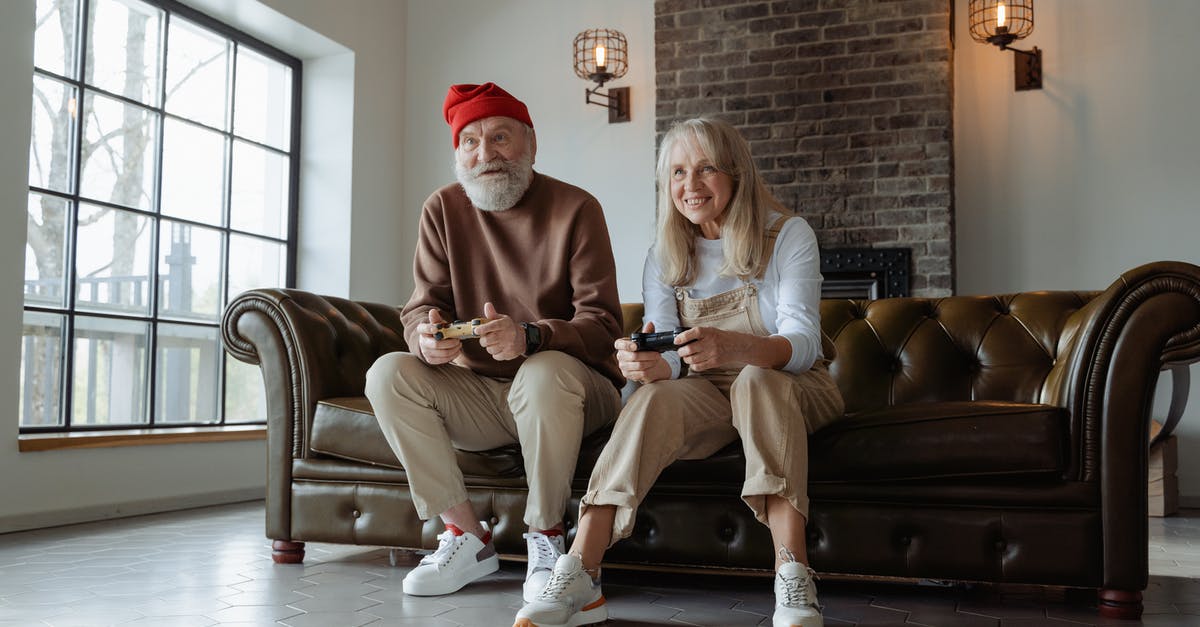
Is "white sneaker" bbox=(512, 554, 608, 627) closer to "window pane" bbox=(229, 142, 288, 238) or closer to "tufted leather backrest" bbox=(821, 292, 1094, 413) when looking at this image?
"tufted leather backrest" bbox=(821, 292, 1094, 413)

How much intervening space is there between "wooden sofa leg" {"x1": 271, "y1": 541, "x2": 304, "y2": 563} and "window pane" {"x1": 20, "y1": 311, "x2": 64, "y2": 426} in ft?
5.28

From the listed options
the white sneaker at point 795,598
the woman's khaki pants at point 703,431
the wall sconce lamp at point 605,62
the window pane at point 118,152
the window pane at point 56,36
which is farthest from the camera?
the wall sconce lamp at point 605,62

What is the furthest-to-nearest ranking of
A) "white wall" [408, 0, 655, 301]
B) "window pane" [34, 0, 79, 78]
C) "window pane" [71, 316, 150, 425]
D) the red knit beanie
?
"white wall" [408, 0, 655, 301]
"window pane" [71, 316, 150, 425]
"window pane" [34, 0, 79, 78]
the red knit beanie

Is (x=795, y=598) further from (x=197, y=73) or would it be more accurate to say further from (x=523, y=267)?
(x=197, y=73)

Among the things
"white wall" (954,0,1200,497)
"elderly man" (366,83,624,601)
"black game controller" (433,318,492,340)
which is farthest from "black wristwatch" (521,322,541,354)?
"white wall" (954,0,1200,497)

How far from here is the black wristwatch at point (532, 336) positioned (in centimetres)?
213

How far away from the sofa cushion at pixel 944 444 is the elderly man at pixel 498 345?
0.52 metres

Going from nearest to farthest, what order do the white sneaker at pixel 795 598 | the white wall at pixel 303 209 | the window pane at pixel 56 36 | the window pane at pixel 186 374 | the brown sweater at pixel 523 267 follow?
the white sneaker at pixel 795 598 → the brown sweater at pixel 523 267 → the white wall at pixel 303 209 → the window pane at pixel 56 36 → the window pane at pixel 186 374

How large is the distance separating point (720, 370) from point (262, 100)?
12.6 feet

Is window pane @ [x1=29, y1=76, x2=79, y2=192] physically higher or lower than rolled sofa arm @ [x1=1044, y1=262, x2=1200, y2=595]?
higher

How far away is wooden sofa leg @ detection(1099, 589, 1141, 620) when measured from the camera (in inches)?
77.3

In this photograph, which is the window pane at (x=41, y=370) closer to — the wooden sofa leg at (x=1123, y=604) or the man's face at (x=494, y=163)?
the man's face at (x=494, y=163)

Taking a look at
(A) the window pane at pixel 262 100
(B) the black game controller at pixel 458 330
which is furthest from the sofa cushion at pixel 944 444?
(A) the window pane at pixel 262 100

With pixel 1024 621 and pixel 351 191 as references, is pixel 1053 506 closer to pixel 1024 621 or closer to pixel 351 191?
pixel 1024 621
